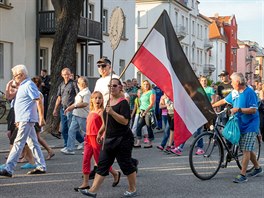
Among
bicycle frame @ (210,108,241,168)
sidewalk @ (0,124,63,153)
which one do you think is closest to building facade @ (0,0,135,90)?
sidewalk @ (0,124,63,153)

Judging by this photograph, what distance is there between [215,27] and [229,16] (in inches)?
464

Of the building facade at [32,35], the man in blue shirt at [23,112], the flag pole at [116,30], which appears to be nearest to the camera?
the flag pole at [116,30]

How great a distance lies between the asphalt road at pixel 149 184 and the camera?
22.7ft

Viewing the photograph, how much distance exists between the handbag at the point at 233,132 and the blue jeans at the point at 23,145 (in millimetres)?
3174

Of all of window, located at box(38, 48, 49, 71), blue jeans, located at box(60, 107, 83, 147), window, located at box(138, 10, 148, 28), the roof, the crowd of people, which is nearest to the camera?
the crowd of people

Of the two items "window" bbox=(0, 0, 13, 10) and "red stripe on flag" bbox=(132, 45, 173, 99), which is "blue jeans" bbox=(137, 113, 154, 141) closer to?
"red stripe on flag" bbox=(132, 45, 173, 99)

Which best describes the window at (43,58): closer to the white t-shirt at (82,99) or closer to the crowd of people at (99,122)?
the crowd of people at (99,122)

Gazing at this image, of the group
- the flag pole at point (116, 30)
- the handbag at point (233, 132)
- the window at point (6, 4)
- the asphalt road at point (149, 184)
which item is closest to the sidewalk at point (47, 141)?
the asphalt road at point (149, 184)

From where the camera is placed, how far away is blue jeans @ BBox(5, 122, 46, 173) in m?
7.66

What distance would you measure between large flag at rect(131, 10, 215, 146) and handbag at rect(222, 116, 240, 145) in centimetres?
62

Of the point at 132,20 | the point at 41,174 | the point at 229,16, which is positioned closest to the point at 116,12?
the point at 41,174

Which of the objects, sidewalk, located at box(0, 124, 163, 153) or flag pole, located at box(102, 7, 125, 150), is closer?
flag pole, located at box(102, 7, 125, 150)

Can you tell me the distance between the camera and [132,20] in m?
35.7

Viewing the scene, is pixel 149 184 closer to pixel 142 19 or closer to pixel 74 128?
pixel 74 128
